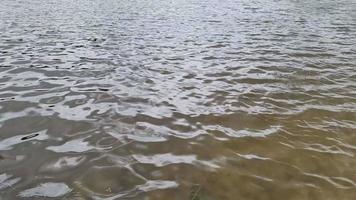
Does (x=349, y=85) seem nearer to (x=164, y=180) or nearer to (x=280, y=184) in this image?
(x=280, y=184)

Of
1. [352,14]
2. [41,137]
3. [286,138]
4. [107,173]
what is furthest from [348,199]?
[352,14]

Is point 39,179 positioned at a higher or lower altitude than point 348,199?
higher

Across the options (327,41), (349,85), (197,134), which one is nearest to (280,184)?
(197,134)

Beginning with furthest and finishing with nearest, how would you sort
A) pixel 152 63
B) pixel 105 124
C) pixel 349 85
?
→ pixel 152 63, pixel 349 85, pixel 105 124

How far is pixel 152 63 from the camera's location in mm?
11984

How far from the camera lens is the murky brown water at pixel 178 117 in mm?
5215

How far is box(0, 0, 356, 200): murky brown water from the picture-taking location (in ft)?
17.1

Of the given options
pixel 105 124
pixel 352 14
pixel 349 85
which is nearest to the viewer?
pixel 105 124

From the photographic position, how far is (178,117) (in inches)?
295

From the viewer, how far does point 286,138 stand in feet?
21.7

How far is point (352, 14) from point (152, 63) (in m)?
17.5

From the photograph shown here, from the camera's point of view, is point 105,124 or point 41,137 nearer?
point 41,137

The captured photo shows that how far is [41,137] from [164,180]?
2.72 metres

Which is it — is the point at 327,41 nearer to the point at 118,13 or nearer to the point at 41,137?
the point at 41,137
